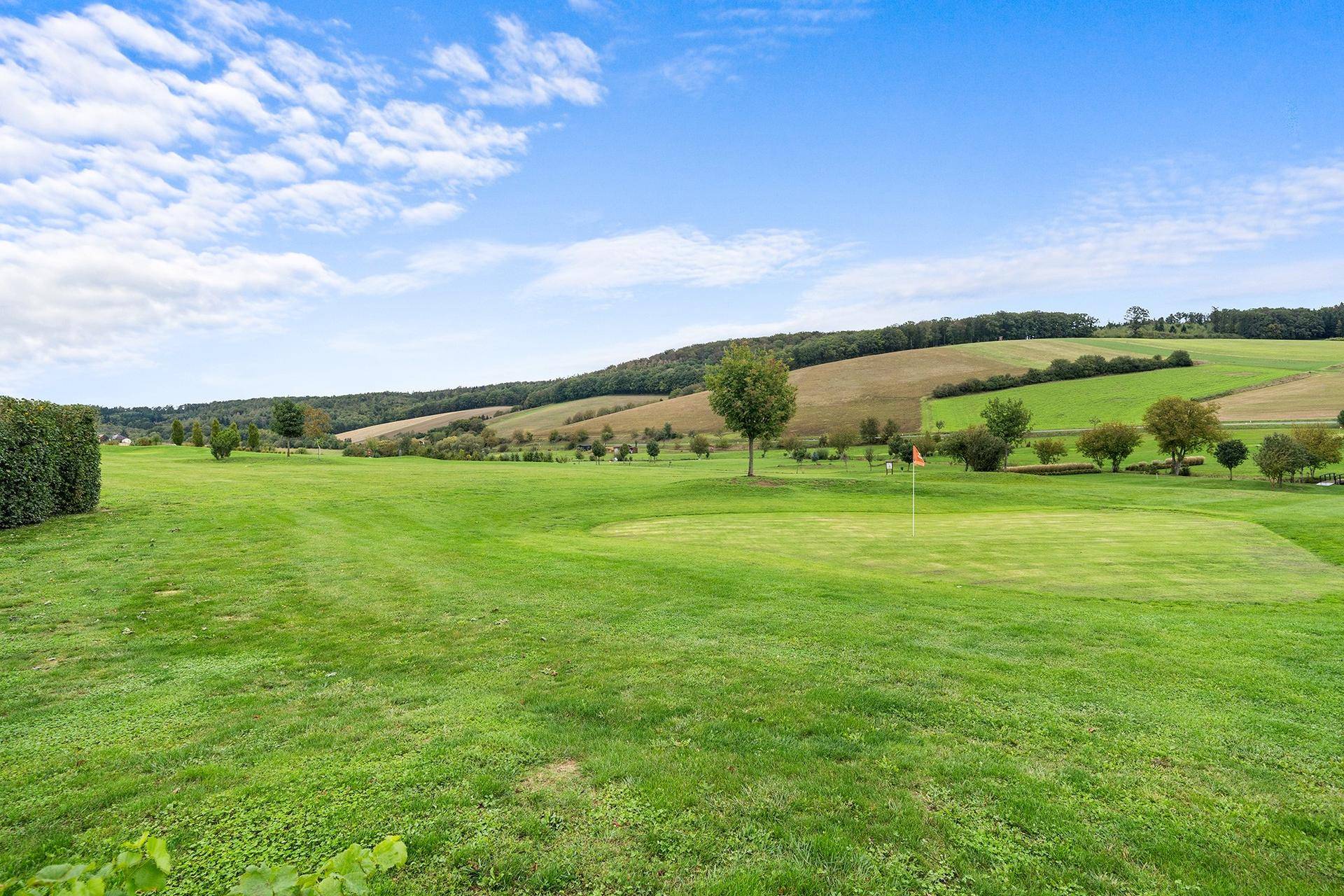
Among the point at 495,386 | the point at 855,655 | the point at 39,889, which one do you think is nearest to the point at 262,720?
the point at 39,889

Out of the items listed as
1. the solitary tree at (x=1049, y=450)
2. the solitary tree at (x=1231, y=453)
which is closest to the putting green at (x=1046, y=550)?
the solitary tree at (x=1231, y=453)

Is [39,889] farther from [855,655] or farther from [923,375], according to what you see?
[923,375]

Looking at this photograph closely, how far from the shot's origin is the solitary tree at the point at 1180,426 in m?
58.8

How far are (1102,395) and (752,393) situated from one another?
7587 cm

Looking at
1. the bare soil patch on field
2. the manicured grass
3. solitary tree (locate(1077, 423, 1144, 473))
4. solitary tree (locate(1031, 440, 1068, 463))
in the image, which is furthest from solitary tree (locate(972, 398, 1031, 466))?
the bare soil patch on field

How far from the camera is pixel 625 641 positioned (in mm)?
10047

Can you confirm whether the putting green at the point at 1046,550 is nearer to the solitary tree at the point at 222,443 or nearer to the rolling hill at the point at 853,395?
the solitary tree at the point at 222,443

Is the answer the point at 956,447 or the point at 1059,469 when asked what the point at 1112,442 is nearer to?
the point at 1059,469

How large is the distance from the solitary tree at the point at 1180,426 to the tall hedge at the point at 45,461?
76.0 m

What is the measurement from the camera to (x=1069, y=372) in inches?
4259

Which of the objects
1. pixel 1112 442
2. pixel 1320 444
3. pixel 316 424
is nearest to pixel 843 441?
pixel 1112 442

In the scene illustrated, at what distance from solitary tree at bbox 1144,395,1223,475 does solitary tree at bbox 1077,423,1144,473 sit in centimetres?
291

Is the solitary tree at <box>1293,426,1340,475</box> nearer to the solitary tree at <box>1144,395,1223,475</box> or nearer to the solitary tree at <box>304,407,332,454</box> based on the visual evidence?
the solitary tree at <box>1144,395,1223,475</box>

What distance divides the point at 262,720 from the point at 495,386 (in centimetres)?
17962
